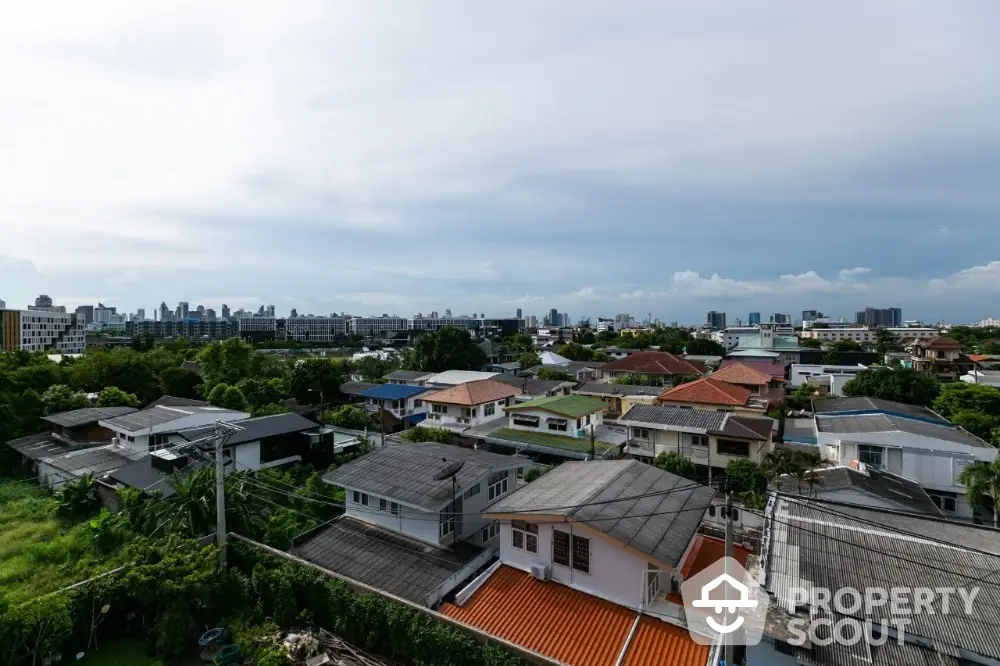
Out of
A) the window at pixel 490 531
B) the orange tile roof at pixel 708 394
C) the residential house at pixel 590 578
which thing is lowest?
the window at pixel 490 531

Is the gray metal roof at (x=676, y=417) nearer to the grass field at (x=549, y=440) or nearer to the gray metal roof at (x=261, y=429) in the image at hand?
the grass field at (x=549, y=440)

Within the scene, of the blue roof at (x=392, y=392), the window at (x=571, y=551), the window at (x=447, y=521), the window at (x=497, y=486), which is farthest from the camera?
the blue roof at (x=392, y=392)

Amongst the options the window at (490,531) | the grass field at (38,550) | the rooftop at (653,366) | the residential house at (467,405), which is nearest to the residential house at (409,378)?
the residential house at (467,405)

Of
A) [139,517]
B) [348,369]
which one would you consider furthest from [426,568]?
[348,369]

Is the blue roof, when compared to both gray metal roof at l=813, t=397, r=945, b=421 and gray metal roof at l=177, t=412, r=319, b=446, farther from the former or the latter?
gray metal roof at l=813, t=397, r=945, b=421

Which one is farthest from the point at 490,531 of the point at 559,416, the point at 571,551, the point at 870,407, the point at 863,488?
the point at 870,407

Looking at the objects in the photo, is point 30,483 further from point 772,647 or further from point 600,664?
point 772,647
